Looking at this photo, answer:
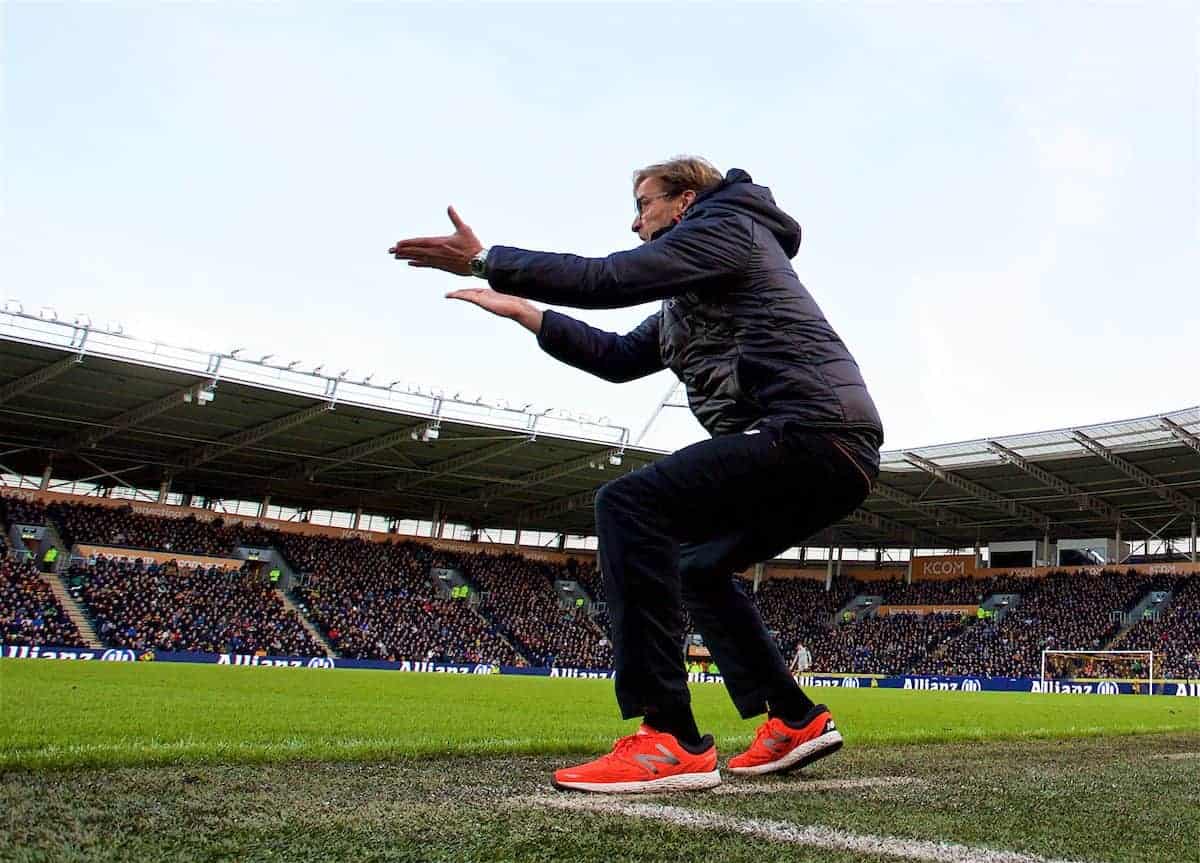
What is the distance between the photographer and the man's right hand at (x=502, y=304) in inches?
119

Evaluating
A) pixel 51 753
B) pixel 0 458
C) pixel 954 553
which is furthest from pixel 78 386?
pixel 954 553

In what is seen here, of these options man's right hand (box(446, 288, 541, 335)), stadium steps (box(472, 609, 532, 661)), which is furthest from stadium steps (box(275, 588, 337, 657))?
man's right hand (box(446, 288, 541, 335))

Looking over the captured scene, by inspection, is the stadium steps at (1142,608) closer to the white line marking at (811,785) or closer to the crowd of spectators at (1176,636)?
the crowd of spectators at (1176,636)

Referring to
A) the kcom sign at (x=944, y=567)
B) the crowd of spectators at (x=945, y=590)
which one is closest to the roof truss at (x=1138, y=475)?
the crowd of spectators at (x=945, y=590)

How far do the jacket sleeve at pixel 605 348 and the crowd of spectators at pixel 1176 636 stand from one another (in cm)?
3143

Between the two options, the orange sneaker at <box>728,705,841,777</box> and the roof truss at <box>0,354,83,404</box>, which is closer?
the orange sneaker at <box>728,705,841,777</box>

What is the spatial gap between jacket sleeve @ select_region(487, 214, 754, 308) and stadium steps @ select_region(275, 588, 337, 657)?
3152 cm

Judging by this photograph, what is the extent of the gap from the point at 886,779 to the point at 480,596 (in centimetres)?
3871

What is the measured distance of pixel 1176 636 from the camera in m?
32.0

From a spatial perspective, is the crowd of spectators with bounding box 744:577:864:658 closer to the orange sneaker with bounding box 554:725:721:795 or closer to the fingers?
the orange sneaker with bounding box 554:725:721:795

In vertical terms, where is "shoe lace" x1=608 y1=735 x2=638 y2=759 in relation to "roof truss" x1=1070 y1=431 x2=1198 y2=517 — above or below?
below

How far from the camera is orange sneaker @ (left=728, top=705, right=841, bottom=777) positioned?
348 cm

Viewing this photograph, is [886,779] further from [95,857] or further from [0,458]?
[0,458]

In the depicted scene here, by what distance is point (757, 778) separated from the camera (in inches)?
136
